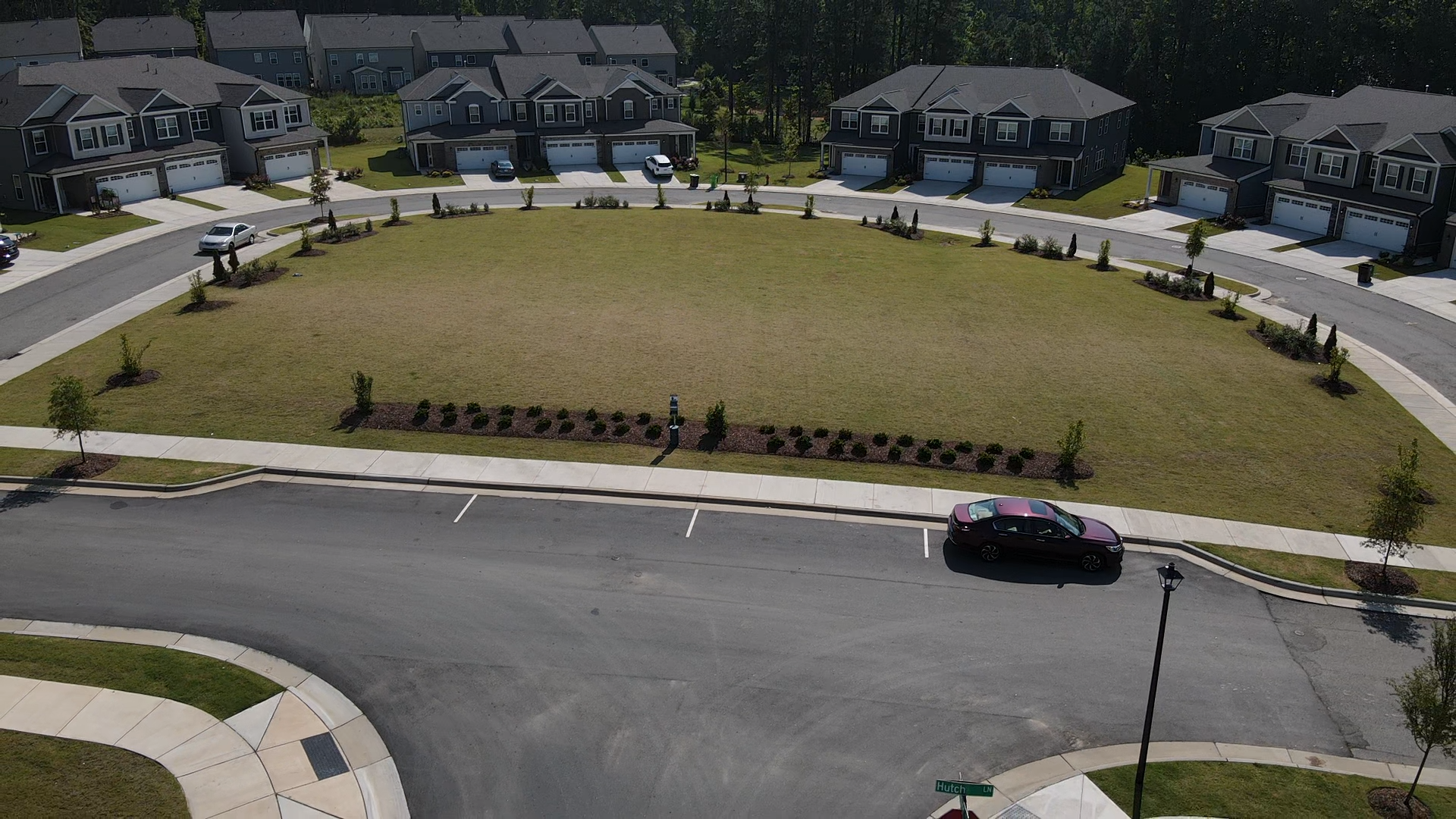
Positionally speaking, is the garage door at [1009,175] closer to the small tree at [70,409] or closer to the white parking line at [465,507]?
the white parking line at [465,507]

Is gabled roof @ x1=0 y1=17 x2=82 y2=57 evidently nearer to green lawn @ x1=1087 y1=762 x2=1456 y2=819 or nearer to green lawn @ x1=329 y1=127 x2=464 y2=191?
green lawn @ x1=329 y1=127 x2=464 y2=191

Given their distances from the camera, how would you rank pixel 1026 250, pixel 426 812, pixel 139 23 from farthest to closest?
pixel 139 23, pixel 1026 250, pixel 426 812

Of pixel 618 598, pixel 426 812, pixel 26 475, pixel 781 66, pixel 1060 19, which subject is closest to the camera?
pixel 426 812

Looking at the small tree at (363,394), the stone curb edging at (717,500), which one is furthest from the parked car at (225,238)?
the stone curb edging at (717,500)

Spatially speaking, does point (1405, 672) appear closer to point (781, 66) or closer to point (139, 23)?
point (781, 66)

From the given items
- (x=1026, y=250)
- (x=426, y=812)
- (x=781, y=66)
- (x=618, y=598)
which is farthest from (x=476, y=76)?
(x=426, y=812)

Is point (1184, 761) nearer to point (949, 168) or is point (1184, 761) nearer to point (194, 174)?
point (949, 168)

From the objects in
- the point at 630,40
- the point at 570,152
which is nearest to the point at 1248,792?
the point at 570,152

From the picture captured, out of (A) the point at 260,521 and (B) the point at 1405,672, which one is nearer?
(B) the point at 1405,672
